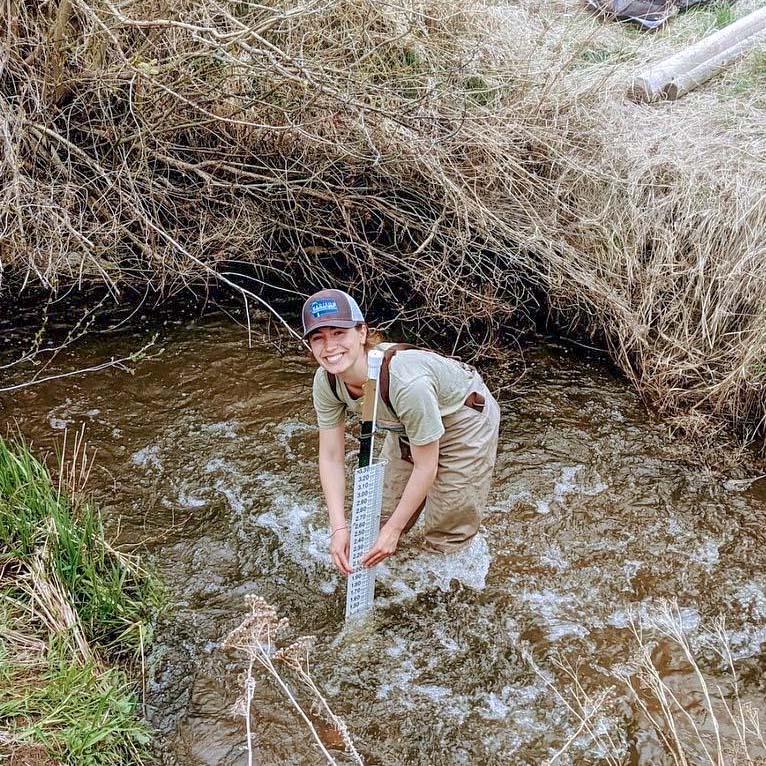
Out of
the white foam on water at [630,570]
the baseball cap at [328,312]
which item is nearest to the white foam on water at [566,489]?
the white foam on water at [630,570]

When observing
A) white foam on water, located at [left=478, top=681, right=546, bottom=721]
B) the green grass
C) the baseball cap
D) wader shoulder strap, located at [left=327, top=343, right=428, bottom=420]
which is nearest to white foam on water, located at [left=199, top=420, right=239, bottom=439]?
the green grass

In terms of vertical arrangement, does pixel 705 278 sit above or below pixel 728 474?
above

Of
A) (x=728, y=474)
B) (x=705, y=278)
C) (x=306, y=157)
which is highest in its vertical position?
(x=306, y=157)

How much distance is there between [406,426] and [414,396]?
155 millimetres

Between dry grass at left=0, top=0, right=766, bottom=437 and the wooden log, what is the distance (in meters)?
0.78

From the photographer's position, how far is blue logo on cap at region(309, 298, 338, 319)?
2.76 m

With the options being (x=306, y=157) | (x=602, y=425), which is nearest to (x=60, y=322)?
(x=306, y=157)

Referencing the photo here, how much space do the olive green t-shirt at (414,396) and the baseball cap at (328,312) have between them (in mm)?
245

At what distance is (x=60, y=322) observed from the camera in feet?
18.3

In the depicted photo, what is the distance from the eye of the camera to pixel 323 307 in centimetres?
277

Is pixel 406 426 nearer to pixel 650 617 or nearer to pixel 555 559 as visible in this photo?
pixel 555 559

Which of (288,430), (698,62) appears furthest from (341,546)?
(698,62)

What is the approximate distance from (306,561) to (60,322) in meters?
2.91

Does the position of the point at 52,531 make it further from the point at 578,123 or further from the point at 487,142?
the point at 578,123
